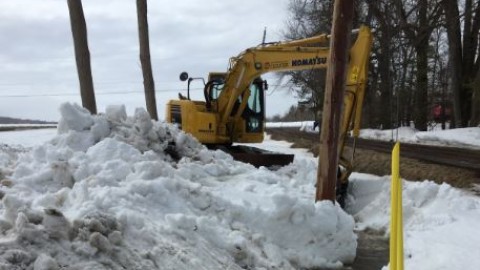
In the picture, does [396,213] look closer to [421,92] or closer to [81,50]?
[81,50]

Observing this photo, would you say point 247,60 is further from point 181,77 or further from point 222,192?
point 222,192

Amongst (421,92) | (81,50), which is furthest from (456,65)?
(81,50)

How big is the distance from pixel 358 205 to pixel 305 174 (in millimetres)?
1624

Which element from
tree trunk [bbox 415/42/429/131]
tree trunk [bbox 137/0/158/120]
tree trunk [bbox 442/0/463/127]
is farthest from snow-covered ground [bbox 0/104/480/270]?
tree trunk [bbox 415/42/429/131]

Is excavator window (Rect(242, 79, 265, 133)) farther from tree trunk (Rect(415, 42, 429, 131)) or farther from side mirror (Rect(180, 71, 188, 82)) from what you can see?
tree trunk (Rect(415, 42, 429, 131))

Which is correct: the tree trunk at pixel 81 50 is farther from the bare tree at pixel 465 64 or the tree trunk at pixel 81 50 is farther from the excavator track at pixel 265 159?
the bare tree at pixel 465 64

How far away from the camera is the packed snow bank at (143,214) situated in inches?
188

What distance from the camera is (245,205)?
7.70 metres

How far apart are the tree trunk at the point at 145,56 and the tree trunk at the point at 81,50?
13.8ft

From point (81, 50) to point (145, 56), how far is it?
4627 millimetres

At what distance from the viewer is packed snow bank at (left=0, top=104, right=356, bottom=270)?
4773mm

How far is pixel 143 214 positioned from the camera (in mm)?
6293

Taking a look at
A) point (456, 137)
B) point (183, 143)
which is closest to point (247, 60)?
point (183, 143)

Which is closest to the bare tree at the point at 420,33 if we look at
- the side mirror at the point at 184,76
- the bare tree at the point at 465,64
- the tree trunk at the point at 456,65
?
the bare tree at the point at 465,64
